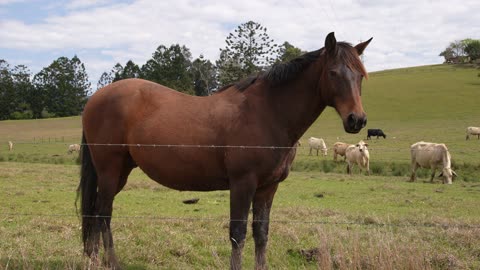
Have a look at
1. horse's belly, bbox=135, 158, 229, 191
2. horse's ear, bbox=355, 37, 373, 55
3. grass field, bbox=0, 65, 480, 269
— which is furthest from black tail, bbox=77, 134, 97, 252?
horse's ear, bbox=355, 37, 373, 55

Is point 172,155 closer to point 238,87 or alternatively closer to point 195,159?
point 195,159

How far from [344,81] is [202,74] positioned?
6296 cm

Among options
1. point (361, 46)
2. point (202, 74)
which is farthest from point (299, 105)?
point (202, 74)

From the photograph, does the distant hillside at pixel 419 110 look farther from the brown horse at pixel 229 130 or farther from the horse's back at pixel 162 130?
the horse's back at pixel 162 130

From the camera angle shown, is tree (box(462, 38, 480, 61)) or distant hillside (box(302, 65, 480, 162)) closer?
distant hillside (box(302, 65, 480, 162))

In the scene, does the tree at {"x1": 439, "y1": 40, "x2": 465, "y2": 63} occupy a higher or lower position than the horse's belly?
higher

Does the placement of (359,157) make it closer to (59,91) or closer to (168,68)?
(168,68)

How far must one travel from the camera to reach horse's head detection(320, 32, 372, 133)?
14.6 ft

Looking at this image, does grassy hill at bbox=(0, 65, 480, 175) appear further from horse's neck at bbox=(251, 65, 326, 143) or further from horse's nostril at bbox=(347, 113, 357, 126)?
horse's nostril at bbox=(347, 113, 357, 126)

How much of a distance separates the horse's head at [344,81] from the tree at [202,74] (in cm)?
5908

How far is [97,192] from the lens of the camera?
6012 mm

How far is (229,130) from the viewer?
4.99 metres

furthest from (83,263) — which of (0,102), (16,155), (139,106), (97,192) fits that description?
(0,102)

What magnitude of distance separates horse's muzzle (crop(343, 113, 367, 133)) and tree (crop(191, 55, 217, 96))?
5950cm
